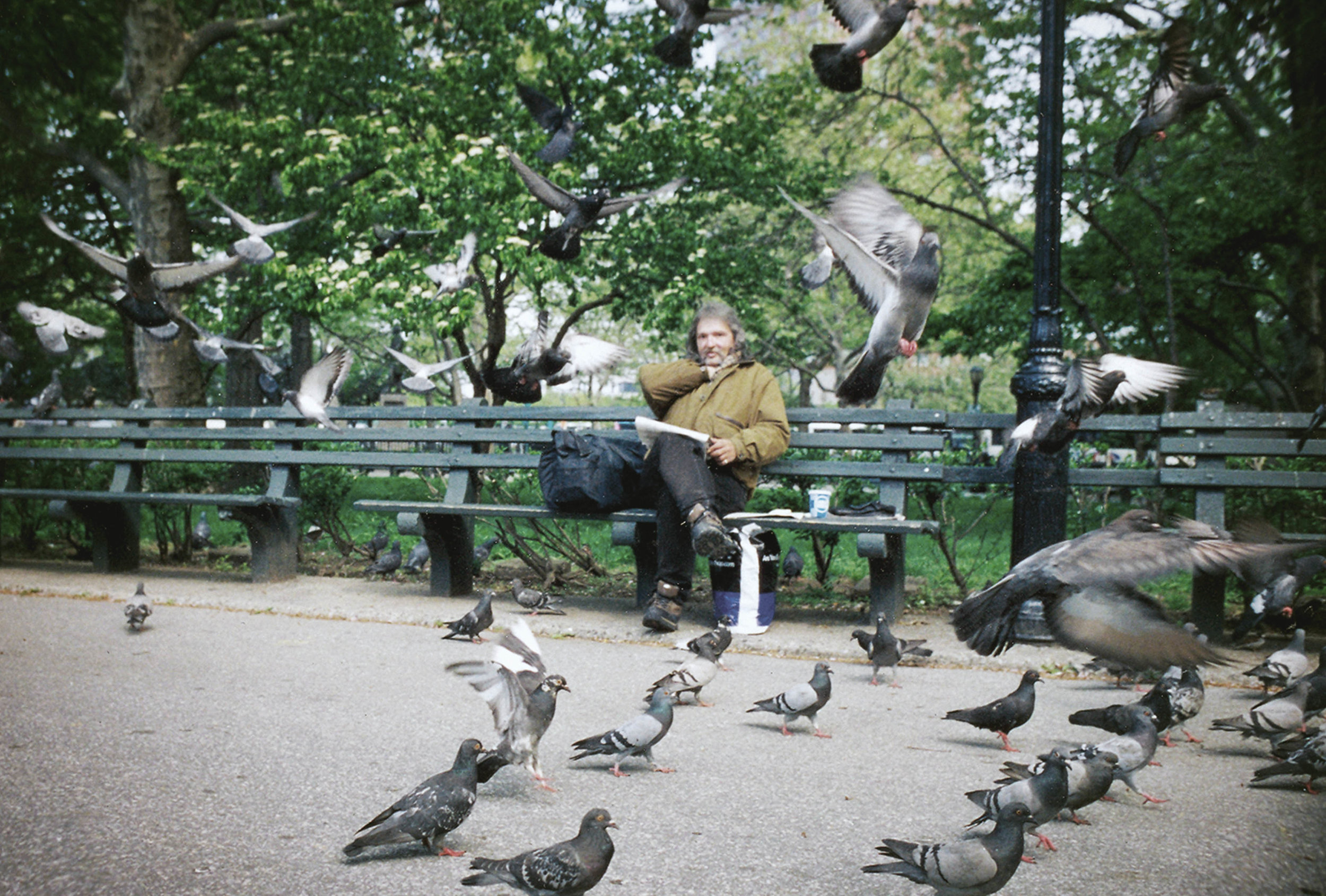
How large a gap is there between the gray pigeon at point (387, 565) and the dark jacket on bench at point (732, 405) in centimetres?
285

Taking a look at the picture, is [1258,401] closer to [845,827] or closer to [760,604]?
[760,604]

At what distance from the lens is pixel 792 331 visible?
25.1m

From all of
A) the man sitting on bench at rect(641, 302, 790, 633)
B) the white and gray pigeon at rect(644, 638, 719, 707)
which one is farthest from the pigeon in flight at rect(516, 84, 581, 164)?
the white and gray pigeon at rect(644, 638, 719, 707)

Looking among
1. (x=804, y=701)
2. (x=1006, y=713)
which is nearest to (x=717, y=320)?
(x=804, y=701)

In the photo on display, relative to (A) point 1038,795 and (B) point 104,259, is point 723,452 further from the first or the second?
(B) point 104,259

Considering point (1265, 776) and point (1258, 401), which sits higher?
point (1258, 401)

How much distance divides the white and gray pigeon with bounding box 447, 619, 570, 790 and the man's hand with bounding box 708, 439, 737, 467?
2.41 meters

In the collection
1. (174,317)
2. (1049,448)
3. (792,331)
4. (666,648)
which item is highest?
(792,331)

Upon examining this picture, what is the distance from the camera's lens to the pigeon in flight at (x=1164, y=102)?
5.56 feet

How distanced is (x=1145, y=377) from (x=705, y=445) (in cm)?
225

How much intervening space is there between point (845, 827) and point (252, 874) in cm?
158

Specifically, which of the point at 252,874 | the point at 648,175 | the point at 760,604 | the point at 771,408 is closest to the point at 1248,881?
the point at 252,874

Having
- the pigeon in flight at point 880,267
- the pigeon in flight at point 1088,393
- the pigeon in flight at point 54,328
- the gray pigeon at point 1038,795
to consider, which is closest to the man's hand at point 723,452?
the pigeon in flight at point 880,267

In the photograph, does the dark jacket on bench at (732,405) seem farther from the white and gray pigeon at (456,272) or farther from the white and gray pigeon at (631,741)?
the white and gray pigeon at (456,272)
